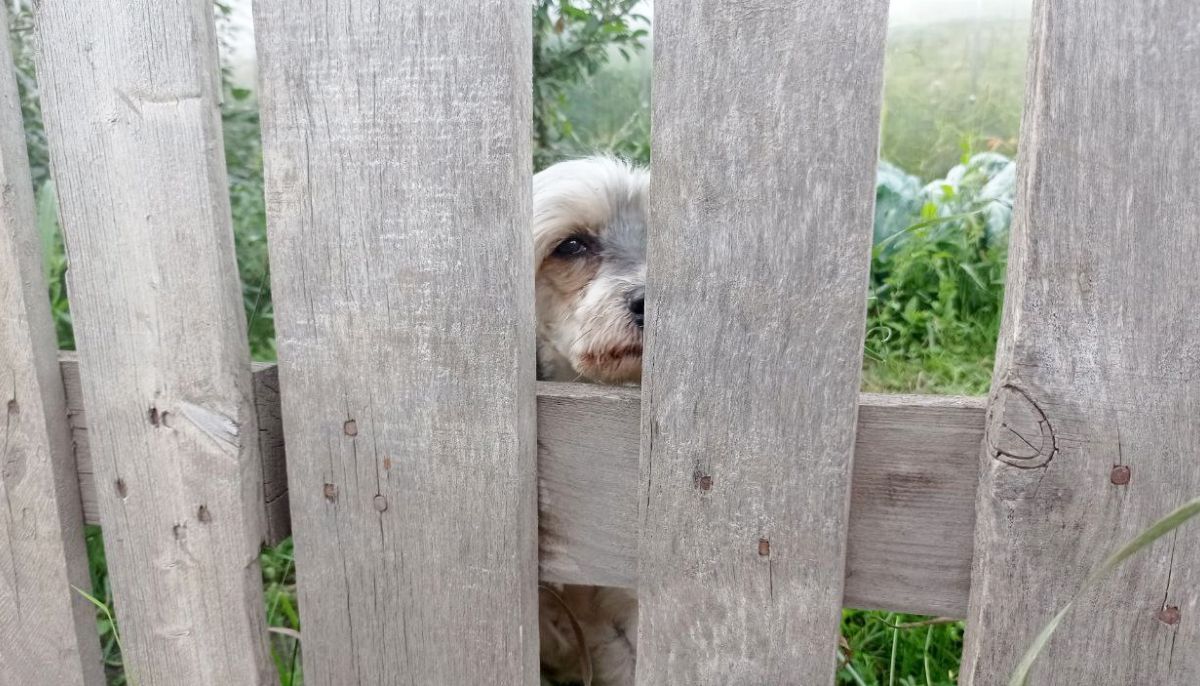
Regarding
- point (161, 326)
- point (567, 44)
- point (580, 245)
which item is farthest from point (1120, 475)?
point (567, 44)

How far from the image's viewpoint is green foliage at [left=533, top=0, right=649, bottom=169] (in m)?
3.03

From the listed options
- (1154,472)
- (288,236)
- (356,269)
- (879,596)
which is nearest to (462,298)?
(356,269)

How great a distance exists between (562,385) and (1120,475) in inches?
33.7

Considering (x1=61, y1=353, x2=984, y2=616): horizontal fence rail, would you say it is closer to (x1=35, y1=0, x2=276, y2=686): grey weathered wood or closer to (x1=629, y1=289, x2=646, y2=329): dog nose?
(x1=35, y1=0, x2=276, y2=686): grey weathered wood

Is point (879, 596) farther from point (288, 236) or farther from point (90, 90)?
point (90, 90)

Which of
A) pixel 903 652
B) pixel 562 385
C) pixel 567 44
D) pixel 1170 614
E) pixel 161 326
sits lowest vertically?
pixel 903 652

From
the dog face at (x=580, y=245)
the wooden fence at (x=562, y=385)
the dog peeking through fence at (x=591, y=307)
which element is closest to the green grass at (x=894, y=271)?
the wooden fence at (x=562, y=385)

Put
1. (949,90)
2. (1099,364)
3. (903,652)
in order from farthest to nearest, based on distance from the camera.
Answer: (949,90) → (903,652) → (1099,364)

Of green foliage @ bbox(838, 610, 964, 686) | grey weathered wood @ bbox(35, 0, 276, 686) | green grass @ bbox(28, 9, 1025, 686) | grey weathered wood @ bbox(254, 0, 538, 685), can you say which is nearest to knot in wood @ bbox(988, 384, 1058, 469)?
grey weathered wood @ bbox(254, 0, 538, 685)

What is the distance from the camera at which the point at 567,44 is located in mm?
3256

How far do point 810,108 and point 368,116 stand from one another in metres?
0.66

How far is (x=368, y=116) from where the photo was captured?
1227 mm

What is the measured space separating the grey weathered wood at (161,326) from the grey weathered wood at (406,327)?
11 centimetres

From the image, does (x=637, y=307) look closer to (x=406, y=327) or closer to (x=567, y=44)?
(x=406, y=327)
